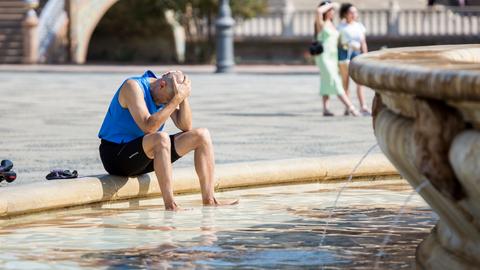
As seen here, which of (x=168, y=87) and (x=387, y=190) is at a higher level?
(x=168, y=87)

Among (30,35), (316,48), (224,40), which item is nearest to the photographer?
(316,48)

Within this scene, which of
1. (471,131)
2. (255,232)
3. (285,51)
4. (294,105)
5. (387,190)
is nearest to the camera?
(471,131)

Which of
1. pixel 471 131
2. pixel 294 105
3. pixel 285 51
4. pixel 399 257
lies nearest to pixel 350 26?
pixel 294 105

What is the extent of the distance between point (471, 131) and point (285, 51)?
3583 cm

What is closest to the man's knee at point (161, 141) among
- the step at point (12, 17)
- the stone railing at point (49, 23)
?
the stone railing at point (49, 23)

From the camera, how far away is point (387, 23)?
4053 cm

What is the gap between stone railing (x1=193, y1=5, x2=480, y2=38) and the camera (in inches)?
1574

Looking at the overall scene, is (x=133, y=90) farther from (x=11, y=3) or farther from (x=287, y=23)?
(x=287, y=23)

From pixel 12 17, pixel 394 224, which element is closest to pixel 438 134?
pixel 394 224

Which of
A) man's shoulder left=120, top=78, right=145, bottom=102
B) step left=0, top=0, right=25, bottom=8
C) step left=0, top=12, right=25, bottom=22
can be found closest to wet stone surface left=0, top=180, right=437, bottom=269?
man's shoulder left=120, top=78, right=145, bottom=102

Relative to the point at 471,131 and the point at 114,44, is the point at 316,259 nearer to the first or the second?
the point at 471,131

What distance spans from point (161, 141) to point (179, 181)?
2.35 ft

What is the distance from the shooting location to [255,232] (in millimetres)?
7867

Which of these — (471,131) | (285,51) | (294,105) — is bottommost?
(285,51)
